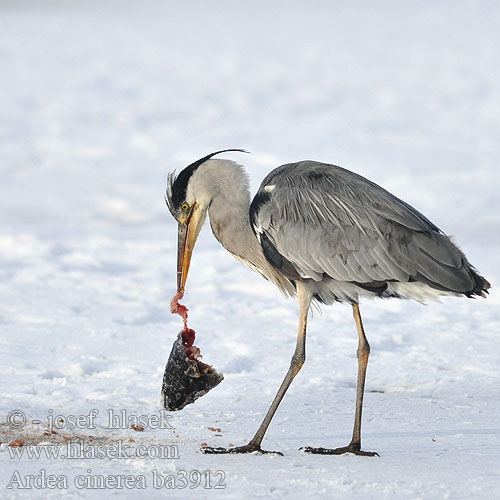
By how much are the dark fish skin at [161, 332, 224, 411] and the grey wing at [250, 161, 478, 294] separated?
76cm

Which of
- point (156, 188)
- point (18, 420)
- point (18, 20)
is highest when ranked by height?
point (18, 20)

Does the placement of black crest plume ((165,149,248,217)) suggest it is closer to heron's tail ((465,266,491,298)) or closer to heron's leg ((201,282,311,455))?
heron's leg ((201,282,311,455))

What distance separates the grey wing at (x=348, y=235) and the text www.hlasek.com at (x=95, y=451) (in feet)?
4.25

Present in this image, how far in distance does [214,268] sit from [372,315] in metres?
2.51

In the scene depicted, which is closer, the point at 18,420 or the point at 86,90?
the point at 18,420

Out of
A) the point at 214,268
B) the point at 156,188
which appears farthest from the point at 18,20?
the point at 214,268

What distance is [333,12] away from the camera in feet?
97.6

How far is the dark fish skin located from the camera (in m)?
5.27

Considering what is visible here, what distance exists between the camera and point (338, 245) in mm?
5301

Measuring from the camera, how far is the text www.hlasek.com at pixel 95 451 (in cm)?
473

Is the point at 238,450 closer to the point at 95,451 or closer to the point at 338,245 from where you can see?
the point at 95,451

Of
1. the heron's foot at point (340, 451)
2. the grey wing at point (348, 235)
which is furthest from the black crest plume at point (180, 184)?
the heron's foot at point (340, 451)

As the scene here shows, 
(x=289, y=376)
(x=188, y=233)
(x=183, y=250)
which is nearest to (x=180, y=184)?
(x=188, y=233)

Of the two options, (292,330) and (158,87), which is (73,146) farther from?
(292,330)
